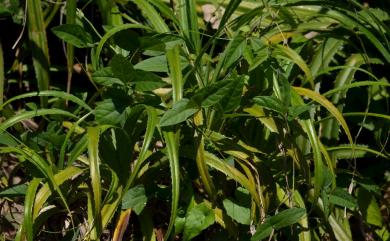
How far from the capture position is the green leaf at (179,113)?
1.40 m

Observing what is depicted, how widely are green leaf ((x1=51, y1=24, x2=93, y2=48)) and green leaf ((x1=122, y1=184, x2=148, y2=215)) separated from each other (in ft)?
1.16

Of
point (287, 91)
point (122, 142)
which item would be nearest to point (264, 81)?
point (287, 91)

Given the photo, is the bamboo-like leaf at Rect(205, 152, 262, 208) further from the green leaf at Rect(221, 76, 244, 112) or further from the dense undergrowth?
the green leaf at Rect(221, 76, 244, 112)

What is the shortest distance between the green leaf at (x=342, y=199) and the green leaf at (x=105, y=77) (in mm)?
576

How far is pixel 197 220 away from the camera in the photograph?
1495mm

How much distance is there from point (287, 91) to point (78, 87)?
3.06 feet

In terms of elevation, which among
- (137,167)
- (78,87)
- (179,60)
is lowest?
(78,87)

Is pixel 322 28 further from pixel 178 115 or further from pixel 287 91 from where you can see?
pixel 178 115

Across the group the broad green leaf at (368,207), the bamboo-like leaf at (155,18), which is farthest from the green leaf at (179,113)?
the broad green leaf at (368,207)

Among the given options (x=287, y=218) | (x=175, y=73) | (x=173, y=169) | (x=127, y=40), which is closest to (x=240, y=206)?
(x=287, y=218)

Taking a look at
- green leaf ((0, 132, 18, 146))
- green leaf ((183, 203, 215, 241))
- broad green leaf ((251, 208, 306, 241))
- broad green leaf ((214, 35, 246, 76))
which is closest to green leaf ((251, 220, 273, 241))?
broad green leaf ((251, 208, 306, 241))

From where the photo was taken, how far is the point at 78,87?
2.21 meters

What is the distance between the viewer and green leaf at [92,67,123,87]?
1.46 m

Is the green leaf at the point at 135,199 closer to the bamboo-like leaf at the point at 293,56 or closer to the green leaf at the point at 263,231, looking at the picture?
the green leaf at the point at 263,231
